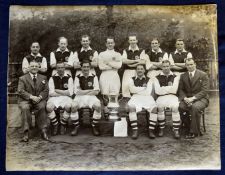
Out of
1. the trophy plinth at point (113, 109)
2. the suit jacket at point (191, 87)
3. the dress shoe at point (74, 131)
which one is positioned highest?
the suit jacket at point (191, 87)

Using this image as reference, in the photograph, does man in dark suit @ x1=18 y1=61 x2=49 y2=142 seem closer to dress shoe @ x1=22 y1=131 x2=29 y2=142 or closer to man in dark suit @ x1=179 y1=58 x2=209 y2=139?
dress shoe @ x1=22 y1=131 x2=29 y2=142

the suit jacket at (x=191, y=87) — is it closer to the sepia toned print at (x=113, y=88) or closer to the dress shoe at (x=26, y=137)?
the sepia toned print at (x=113, y=88)

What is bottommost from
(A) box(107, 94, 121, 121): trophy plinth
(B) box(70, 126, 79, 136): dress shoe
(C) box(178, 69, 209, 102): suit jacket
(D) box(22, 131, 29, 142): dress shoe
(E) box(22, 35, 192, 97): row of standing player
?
(D) box(22, 131, 29, 142): dress shoe

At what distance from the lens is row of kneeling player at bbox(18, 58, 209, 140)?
1.10 metres

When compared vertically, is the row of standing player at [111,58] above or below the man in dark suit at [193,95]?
above

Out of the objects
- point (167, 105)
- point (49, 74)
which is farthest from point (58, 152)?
point (167, 105)

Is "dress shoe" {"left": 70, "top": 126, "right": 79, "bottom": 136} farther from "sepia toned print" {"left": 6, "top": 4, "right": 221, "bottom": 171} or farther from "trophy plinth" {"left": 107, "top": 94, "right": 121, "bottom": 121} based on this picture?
"trophy plinth" {"left": 107, "top": 94, "right": 121, "bottom": 121}

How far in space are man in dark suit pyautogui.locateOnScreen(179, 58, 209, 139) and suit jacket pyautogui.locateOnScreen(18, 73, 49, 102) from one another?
0.47 meters

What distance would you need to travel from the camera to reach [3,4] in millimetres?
1134

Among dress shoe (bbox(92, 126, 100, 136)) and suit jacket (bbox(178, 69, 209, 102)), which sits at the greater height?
suit jacket (bbox(178, 69, 209, 102))

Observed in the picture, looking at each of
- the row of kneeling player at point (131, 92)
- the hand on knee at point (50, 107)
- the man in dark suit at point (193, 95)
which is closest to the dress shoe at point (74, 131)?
the row of kneeling player at point (131, 92)

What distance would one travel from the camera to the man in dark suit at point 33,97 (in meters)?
1.10

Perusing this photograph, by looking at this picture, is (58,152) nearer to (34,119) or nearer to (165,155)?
(34,119)

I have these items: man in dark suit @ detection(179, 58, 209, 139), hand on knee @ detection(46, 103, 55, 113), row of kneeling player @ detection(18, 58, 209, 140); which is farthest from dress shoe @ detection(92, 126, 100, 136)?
man in dark suit @ detection(179, 58, 209, 139)
